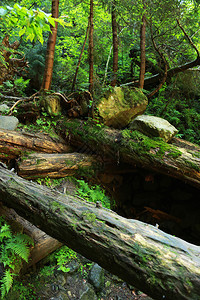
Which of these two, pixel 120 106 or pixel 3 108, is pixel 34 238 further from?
pixel 120 106

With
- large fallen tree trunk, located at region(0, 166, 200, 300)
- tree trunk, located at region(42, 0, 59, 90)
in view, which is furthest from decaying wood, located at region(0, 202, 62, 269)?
tree trunk, located at region(42, 0, 59, 90)

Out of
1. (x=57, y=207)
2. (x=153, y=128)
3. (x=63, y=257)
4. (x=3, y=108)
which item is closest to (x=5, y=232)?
(x=57, y=207)

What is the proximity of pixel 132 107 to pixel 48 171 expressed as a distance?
360cm

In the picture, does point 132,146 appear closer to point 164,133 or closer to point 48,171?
point 164,133

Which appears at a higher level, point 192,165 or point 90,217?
point 90,217

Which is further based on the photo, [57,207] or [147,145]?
[147,145]

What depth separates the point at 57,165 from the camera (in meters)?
5.38

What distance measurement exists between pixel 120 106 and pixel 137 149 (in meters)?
1.92

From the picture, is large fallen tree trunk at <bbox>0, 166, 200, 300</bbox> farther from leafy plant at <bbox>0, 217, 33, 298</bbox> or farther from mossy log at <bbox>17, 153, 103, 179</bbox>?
mossy log at <bbox>17, 153, 103, 179</bbox>

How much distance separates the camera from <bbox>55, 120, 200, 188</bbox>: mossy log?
16.5 feet

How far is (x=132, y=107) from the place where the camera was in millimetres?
6840

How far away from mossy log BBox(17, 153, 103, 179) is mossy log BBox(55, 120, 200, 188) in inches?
17.7

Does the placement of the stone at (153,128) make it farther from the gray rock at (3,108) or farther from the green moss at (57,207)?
the gray rock at (3,108)

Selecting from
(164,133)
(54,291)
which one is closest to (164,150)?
(164,133)
